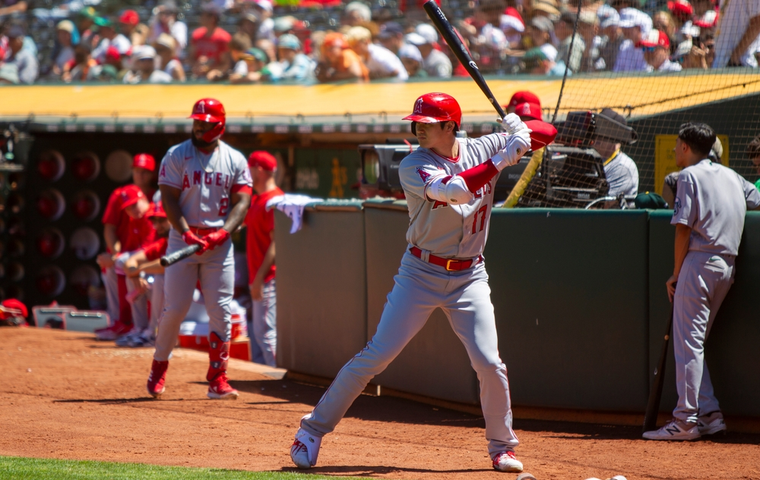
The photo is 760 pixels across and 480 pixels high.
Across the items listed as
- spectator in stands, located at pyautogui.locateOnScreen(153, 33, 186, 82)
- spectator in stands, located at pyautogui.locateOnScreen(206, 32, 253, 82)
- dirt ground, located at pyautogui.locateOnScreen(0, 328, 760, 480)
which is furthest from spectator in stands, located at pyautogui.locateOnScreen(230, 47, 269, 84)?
dirt ground, located at pyautogui.locateOnScreen(0, 328, 760, 480)

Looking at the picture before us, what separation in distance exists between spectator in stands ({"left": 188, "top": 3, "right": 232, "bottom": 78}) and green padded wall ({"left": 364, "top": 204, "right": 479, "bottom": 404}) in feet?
21.5

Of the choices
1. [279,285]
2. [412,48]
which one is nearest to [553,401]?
[279,285]

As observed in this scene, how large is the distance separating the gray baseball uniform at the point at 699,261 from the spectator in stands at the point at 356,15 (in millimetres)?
7740

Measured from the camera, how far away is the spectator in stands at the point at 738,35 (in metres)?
6.73

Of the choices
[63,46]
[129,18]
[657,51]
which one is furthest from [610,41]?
[63,46]

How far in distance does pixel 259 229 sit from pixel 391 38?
437 cm

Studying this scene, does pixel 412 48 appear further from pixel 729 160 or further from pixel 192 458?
pixel 192 458

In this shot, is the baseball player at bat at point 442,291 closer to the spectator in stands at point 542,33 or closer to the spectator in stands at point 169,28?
the spectator in stands at point 542,33

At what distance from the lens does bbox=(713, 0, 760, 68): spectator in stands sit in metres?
6.73

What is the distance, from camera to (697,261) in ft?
15.9

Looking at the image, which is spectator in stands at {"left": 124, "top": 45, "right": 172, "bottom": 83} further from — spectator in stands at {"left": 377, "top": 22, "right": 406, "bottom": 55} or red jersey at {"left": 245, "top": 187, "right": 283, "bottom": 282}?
red jersey at {"left": 245, "top": 187, "right": 283, "bottom": 282}

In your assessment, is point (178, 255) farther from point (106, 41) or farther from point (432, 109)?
point (106, 41)

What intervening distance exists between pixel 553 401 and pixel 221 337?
224cm

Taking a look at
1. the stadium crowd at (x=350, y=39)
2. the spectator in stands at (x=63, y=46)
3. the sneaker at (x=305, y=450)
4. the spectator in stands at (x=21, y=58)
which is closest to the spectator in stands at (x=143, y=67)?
the stadium crowd at (x=350, y=39)
